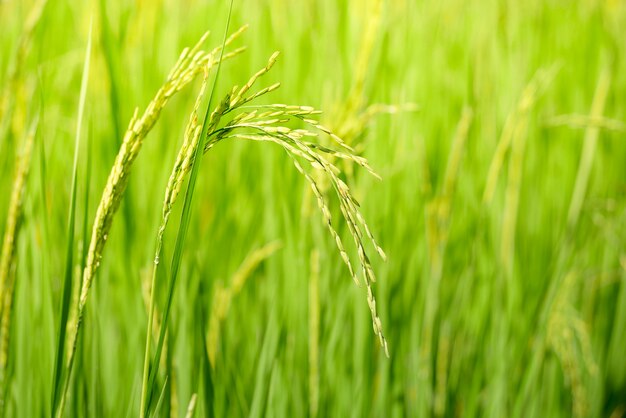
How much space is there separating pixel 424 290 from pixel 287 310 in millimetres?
313

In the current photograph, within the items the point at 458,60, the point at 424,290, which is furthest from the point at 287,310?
the point at 458,60

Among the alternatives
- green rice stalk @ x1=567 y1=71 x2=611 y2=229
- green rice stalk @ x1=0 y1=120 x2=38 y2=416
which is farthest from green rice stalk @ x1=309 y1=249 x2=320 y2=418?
green rice stalk @ x1=567 y1=71 x2=611 y2=229

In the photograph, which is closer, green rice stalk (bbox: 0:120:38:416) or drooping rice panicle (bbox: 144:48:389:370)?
drooping rice panicle (bbox: 144:48:389:370)

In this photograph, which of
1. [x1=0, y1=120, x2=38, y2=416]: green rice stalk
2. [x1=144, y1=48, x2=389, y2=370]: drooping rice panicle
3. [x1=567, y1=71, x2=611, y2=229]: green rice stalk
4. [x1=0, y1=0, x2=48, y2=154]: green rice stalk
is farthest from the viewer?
[x1=567, y1=71, x2=611, y2=229]: green rice stalk

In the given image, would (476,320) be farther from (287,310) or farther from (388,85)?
(388,85)

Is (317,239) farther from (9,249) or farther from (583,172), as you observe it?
(583,172)

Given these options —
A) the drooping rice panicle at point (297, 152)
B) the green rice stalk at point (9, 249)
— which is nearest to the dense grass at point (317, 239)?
the green rice stalk at point (9, 249)

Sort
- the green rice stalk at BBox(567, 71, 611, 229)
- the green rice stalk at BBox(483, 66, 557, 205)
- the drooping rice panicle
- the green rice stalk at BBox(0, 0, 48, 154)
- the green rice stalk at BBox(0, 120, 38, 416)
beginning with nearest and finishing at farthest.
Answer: the drooping rice panicle < the green rice stalk at BBox(0, 120, 38, 416) < the green rice stalk at BBox(0, 0, 48, 154) < the green rice stalk at BBox(483, 66, 557, 205) < the green rice stalk at BBox(567, 71, 611, 229)

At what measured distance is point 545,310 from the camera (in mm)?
1222

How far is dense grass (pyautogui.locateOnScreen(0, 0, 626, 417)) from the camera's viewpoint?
92 cm

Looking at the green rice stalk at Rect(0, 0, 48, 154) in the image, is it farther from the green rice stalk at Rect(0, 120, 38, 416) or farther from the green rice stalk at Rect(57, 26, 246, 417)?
the green rice stalk at Rect(57, 26, 246, 417)

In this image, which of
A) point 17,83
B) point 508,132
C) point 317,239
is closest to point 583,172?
point 508,132

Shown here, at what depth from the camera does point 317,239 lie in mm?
1055

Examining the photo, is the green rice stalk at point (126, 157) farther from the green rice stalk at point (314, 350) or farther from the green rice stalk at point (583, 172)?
the green rice stalk at point (583, 172)
